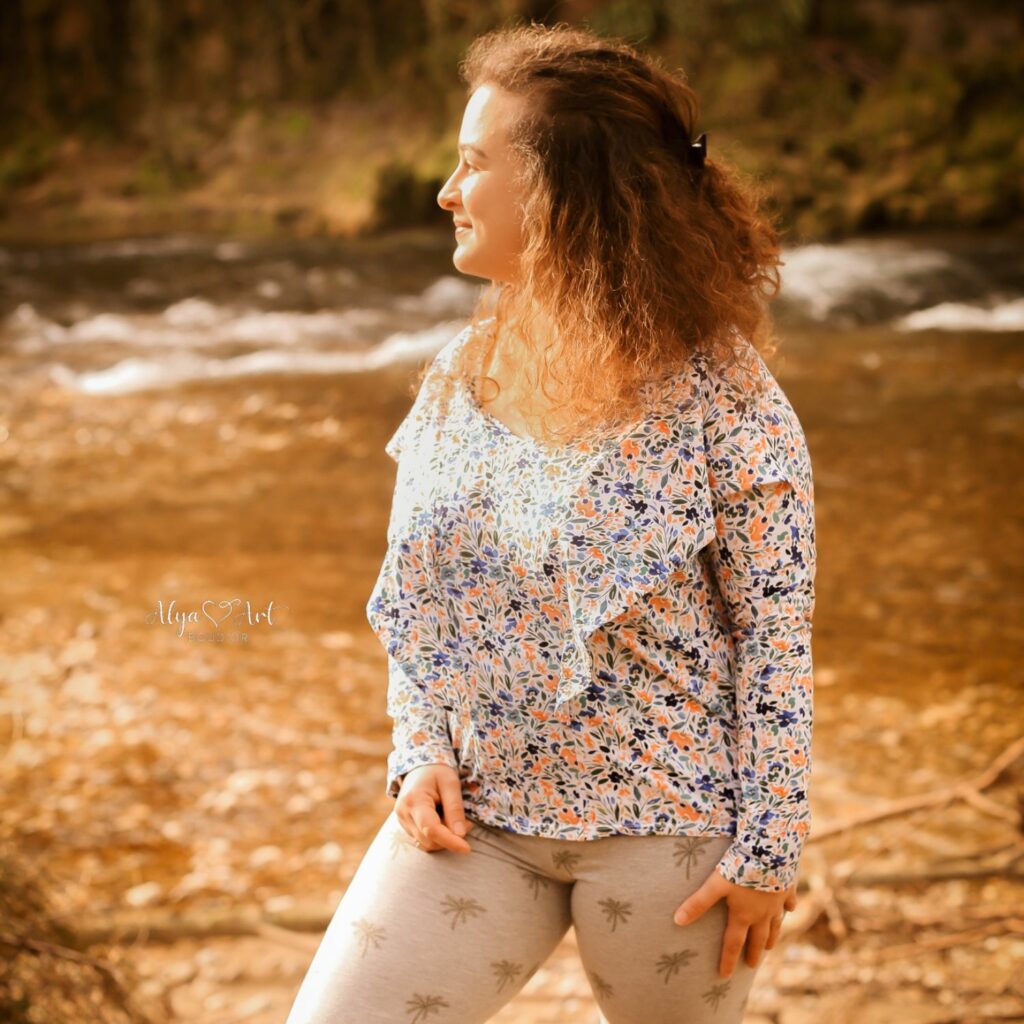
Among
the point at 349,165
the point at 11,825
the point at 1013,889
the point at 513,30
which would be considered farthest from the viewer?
the point at 349,165

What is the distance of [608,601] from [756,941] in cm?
40

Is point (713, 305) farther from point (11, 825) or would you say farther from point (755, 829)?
point (11, 825)

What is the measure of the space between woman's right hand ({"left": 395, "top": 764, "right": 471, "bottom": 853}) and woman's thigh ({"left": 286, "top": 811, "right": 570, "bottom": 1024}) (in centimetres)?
3

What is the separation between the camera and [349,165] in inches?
525

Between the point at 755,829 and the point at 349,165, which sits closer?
the point at 755,829

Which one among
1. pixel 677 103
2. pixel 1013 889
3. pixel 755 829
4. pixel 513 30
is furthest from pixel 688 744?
pixel 1013 889

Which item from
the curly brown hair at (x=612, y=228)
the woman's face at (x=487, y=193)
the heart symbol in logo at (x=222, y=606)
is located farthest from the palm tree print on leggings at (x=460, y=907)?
the heart symbol in logo at (x=222, y=606)

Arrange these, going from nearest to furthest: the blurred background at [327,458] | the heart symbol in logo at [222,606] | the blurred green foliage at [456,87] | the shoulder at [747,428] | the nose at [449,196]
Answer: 1. the shoulder at [747,428]
2. the nose at [449,196]
3. the blurred background at [327,458]
4. the heart symbol in logo at [222,606]
5. the blurred green foliage at [456,87]

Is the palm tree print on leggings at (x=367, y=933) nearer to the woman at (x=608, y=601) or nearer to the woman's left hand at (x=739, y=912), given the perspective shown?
the woman at (x=608, y=601)

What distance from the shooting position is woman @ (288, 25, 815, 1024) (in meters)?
1.21

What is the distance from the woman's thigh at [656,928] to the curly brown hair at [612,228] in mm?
445

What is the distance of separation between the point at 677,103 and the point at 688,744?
67 cm

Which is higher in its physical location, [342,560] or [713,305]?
[713,305]

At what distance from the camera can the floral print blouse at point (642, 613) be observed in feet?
3.95
